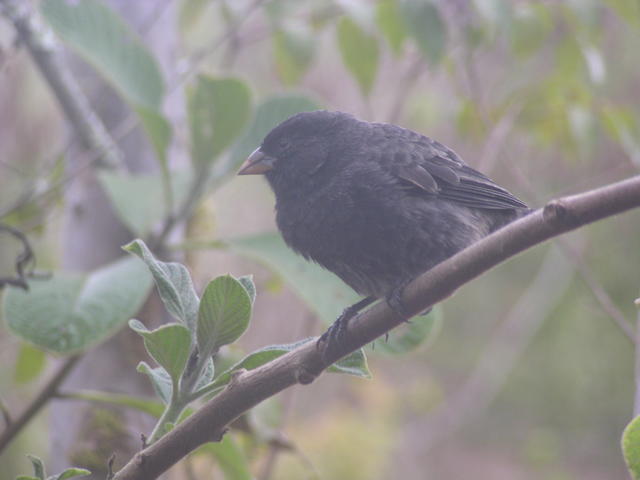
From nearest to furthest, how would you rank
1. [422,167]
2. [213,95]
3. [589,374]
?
[213,95] < [422,167] < [589,374]

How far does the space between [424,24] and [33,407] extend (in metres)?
1.27

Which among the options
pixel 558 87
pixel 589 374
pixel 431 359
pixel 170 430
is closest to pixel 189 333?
pixel 170 430

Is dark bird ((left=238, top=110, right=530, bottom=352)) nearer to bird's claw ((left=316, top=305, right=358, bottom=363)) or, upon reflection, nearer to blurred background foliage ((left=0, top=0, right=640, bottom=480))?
blurred background foliage ((left=0, top=0, right=640, bottom=480))

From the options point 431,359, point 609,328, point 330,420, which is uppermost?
point 330,420

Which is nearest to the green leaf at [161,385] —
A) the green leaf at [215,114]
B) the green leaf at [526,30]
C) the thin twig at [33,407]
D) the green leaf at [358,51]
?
the thin twig at [33,407]

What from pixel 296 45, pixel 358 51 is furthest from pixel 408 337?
pixel 296 45

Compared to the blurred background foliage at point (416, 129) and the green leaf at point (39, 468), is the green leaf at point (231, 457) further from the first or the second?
the green leaf at point (39, 468)

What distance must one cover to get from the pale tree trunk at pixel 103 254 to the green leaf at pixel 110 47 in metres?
0.32

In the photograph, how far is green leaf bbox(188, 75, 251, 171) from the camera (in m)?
1.70

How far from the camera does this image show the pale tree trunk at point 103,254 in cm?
176

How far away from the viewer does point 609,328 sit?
4.90 meters

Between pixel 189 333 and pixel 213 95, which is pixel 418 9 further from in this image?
pixel 189 333

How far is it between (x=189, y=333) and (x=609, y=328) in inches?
178

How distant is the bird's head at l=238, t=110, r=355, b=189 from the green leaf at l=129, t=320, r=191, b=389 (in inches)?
37.7
